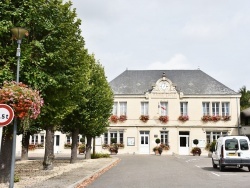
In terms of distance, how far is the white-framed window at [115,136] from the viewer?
141 ft

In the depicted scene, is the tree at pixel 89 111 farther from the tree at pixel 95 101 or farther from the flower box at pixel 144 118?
the flower box at pixel 144 118

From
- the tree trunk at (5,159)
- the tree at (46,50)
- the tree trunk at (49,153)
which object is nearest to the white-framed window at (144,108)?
the tree trunk at (49,153)

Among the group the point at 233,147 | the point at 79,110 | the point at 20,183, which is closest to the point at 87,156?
the point at 79,110

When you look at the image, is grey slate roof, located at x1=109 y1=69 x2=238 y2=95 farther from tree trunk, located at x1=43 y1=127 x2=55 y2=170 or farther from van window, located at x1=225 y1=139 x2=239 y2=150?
tree trunk, located at x1=43 y1=127 x2=55 y2=170

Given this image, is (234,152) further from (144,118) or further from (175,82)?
(175,82)

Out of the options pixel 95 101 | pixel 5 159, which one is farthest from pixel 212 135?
pixel 5 159

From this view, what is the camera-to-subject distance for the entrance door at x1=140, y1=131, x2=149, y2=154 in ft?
138

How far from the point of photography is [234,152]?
58.5 feet

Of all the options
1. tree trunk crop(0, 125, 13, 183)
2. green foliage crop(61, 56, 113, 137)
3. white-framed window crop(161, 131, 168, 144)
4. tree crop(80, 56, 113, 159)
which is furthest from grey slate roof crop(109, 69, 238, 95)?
tree trunk crop(0, 125, 13, 183)

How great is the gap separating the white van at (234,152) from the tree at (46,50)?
8.82 meters

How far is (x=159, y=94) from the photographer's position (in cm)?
4306

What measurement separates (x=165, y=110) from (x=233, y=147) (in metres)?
25.1

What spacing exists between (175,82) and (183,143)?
7.85 metres

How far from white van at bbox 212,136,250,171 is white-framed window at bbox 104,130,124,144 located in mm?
25195
